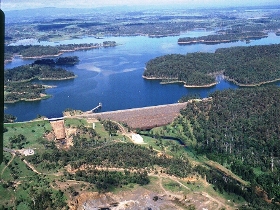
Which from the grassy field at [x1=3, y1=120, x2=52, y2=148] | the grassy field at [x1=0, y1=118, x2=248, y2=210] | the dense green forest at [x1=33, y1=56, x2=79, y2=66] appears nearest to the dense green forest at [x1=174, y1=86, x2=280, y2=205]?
the grassy field at [x1=0, y1=118, x2=248, y2=210]

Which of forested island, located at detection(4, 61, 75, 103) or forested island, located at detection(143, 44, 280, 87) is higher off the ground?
forested island, located at detection(143, 44, 280, 87)

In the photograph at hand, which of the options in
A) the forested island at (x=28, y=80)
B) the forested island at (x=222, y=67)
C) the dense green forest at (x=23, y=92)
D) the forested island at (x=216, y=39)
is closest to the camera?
the dense green forest at (x=23, y=92)

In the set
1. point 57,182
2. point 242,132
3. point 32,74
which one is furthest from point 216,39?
point 57,182

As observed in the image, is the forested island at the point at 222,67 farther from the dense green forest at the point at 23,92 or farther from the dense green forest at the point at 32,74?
the dense green forest at the point at 23,92

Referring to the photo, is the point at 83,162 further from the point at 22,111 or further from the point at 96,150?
the point at 22,111

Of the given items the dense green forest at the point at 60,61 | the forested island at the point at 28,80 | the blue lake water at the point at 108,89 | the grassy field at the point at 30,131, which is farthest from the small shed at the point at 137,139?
the dense green forest at the point at 60,61

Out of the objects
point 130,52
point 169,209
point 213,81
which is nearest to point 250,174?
point 169,209

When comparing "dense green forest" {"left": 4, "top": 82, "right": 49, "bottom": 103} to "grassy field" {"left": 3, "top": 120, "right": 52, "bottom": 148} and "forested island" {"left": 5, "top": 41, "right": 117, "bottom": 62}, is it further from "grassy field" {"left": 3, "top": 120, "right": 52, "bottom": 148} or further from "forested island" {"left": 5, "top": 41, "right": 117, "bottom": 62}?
"forested island" {"left": 5, "top": 41, "right": 117, "bottom": 62}
